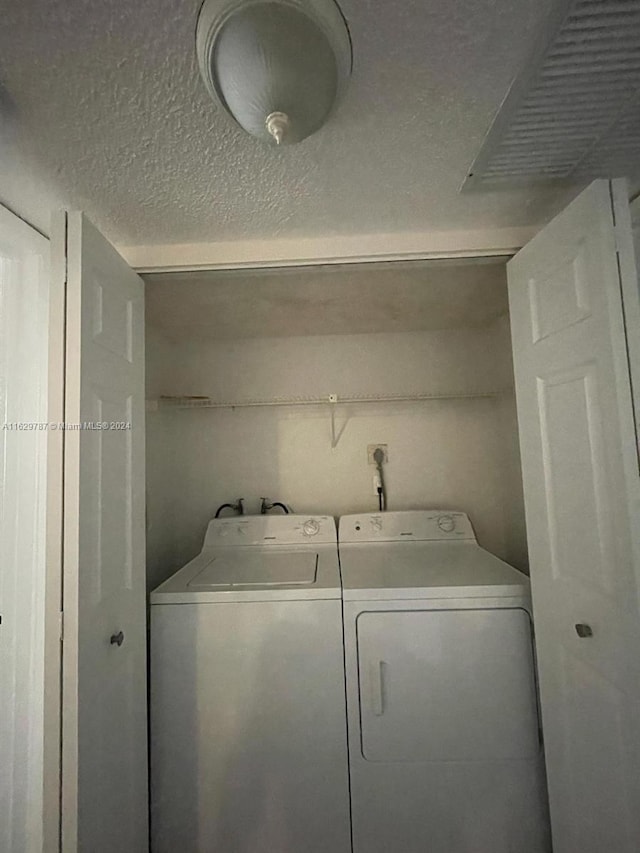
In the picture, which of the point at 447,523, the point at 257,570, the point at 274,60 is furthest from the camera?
the point at 447,523

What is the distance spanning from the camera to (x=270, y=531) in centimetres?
226

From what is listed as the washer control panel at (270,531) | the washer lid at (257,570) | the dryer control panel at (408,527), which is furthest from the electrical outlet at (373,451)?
the washer lid at (257,570)

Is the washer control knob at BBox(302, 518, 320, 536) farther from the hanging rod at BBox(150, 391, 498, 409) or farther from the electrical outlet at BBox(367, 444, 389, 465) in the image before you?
the hanging rod at BBox(150, 391, 498, 409)

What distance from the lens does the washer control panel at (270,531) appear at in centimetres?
224

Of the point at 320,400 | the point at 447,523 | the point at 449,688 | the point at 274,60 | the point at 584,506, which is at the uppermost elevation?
the point at 274,60

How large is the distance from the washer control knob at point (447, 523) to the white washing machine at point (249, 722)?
0.97 metres

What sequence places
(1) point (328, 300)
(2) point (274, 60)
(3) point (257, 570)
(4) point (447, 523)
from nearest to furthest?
(2) point (274, 60), (3) point (257, 570), (1) point (328, 300), (4) point (447, 523)

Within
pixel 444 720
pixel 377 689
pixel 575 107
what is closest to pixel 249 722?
pixel 377 689

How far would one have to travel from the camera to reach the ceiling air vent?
2.43ft

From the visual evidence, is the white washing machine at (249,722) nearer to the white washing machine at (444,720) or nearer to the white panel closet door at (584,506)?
the white washing machine at (444,720)

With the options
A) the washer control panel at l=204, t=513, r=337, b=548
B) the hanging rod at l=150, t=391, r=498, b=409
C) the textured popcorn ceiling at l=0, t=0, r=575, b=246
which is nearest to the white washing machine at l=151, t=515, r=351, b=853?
the washer control panel at l=204, t=513, r=337, b=548

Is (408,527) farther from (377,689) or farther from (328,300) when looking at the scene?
(328,300)

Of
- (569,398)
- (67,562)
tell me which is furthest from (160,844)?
(569,398)

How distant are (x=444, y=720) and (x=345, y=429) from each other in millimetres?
1588
